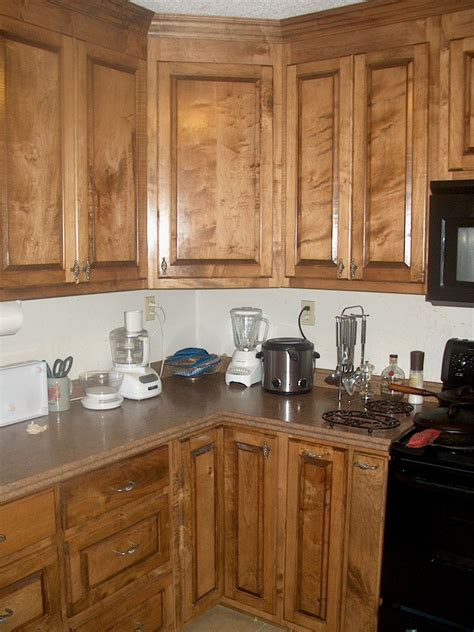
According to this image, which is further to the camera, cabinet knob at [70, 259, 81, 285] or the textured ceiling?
the textured ceiling

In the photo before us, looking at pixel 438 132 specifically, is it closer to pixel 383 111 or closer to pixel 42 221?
pixel 383 111

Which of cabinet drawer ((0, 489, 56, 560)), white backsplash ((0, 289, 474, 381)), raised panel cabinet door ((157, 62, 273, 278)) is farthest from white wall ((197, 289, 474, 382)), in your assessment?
cabinet drawer ((0, 489, 56, 560))

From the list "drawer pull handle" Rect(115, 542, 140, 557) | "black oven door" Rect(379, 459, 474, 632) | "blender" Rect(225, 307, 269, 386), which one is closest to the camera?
"black oven door" Rect(379, 459, 474, 632)

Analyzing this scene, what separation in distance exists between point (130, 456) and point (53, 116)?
1.11 metres

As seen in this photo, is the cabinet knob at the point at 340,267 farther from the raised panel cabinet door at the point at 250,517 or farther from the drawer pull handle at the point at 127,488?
the drawer pull handle at the point at 127,488

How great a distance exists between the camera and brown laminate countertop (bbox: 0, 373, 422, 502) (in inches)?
77.1

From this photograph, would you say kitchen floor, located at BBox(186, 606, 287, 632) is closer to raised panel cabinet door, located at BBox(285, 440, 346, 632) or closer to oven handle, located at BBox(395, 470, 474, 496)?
raised panel cabinet door, located at BBox(285, 440, 346, 632)

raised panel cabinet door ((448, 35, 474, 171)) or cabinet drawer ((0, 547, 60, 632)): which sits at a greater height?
raised panel cabinet door ((448, 35, 474, 171))

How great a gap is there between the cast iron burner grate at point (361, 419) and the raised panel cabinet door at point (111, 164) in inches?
34.8

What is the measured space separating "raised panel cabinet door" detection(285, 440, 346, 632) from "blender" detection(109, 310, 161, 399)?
637 millimetres

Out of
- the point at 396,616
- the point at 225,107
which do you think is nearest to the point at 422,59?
the point at 225,107

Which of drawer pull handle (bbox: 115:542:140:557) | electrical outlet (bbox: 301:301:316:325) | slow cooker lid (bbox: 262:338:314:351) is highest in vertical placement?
electrical outlet (bbox: 301:301:316:325)

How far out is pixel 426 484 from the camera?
6.95ft

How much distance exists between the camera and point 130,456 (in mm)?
2170
